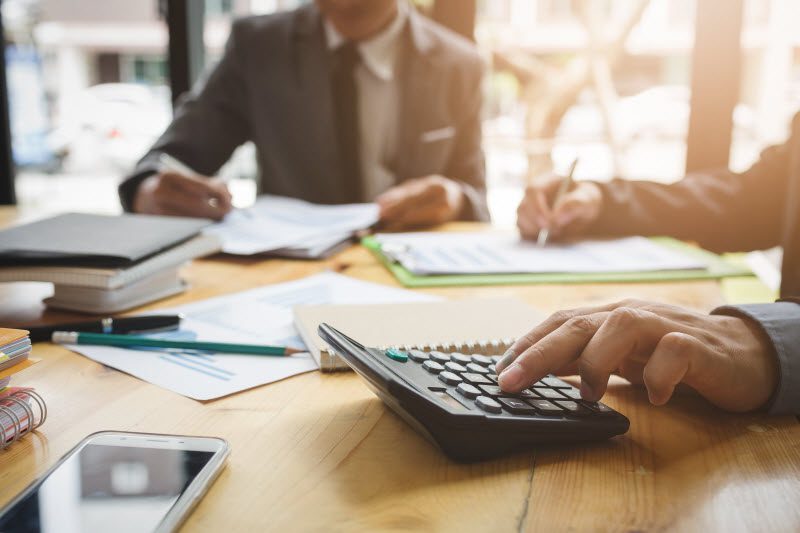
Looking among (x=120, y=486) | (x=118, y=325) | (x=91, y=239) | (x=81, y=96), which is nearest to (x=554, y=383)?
(x=120, y=486)

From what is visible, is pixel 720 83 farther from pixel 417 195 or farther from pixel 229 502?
pixel 229 502

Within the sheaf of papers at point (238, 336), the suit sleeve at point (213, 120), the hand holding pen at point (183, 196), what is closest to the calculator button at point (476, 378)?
the sheaf of papers at point (238, 336)

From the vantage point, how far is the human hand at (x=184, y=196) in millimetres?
1282

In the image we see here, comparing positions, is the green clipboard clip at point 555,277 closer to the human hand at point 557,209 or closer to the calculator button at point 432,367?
the human hand at point 557,209

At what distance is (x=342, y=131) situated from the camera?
1860 millimetres

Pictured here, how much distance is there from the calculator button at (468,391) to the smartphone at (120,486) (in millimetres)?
169

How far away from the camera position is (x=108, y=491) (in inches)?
14.9

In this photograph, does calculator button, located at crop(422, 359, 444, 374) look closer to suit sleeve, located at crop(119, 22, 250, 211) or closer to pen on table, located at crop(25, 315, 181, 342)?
pen on table, located at crop(25, 315, 181, 342)

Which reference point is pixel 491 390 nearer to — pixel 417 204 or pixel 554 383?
pixel 554 383

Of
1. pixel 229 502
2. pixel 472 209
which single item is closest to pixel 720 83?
pixel 472 209

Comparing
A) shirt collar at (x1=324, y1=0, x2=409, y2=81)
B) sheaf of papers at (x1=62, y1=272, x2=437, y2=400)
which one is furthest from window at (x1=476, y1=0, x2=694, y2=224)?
sheaf of papers at (x1=62, y1=272, x2=437, y2=400)

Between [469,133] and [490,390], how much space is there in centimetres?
153

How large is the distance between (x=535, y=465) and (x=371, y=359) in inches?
5.3

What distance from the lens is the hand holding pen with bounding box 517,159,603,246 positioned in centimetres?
124
